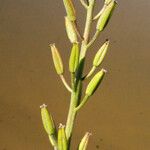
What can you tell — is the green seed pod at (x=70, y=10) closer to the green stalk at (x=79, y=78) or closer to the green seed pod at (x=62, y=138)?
the green stalk at (x=79, y=78)

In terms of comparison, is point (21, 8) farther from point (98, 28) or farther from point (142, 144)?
point (98, 28)

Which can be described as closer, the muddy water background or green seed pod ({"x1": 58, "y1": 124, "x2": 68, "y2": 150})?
green seed pod ({"x1": 58, "y1": 124, "x2": 68, "y2": 150})

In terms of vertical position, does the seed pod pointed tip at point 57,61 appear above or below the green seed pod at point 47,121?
above

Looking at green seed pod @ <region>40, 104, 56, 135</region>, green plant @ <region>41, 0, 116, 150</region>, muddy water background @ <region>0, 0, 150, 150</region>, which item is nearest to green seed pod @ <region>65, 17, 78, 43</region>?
green plant @ <region>41, 0, 116, 150</region>

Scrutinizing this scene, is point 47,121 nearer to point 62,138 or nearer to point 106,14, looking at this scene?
point 62,138

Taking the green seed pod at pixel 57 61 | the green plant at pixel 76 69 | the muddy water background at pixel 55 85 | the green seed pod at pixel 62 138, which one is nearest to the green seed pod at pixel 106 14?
the green plant at pixel 76 69

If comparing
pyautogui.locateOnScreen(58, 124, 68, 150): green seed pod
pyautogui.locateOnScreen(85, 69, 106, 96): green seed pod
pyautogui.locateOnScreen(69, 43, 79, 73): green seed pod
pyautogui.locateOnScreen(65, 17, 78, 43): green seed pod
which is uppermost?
pyautogui.locateOnScreen(65, 17, 78, 43): green seed pod

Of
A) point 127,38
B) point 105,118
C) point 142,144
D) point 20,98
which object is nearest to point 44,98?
point 20,98

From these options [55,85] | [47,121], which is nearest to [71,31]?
[47,121]

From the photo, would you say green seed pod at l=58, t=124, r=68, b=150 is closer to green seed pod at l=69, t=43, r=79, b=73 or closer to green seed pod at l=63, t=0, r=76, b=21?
green seed pod at l=69, t=43, r=79, b=73
